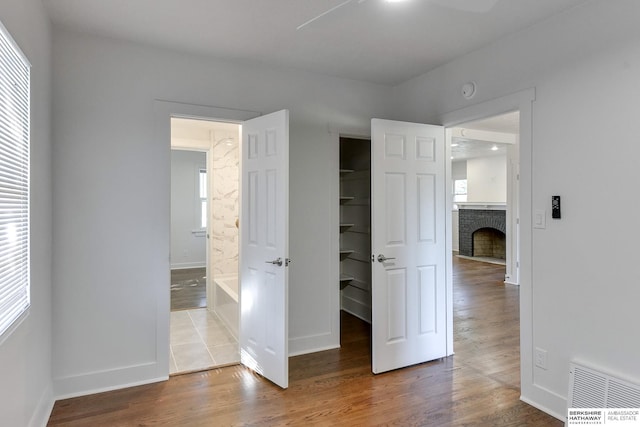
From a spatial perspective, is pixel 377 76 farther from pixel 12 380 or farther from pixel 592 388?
pixel 12 380

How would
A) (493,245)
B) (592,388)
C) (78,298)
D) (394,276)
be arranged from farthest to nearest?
(493,245)
(394,276)
(78,298)
(592,388)

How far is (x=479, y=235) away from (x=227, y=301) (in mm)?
7836

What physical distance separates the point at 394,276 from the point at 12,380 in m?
2.52

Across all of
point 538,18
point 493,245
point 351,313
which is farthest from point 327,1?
point 493,245

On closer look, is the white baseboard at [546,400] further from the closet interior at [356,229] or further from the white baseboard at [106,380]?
the white baseboard at [106,380]

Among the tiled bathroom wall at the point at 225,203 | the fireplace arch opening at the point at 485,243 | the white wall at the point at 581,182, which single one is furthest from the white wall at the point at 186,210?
the fireplace arch opening at the point at 485,243

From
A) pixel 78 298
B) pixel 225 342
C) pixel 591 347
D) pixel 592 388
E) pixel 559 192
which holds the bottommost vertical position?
pixel 225 342

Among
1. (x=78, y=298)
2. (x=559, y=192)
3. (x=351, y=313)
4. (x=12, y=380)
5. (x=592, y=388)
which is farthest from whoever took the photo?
(x=351, y=313)

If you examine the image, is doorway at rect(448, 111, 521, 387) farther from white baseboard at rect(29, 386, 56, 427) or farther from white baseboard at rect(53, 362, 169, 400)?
white baseboard at rect(29, 386, 56, 427)

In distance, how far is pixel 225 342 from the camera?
3777 mm

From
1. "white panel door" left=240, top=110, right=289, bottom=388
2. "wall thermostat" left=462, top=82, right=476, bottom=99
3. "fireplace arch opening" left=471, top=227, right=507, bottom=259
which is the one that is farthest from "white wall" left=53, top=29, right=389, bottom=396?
"fireplace arch opening" left=471, top=227, right=507, bottom=259

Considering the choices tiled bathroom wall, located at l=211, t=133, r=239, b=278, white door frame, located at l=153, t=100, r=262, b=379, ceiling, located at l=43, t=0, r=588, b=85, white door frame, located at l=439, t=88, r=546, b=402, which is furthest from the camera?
tiled bathroom wall, located at l=211, t=133, r=239, b=278

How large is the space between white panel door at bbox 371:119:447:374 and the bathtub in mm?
1527

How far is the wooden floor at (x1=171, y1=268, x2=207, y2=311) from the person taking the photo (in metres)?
5.32
